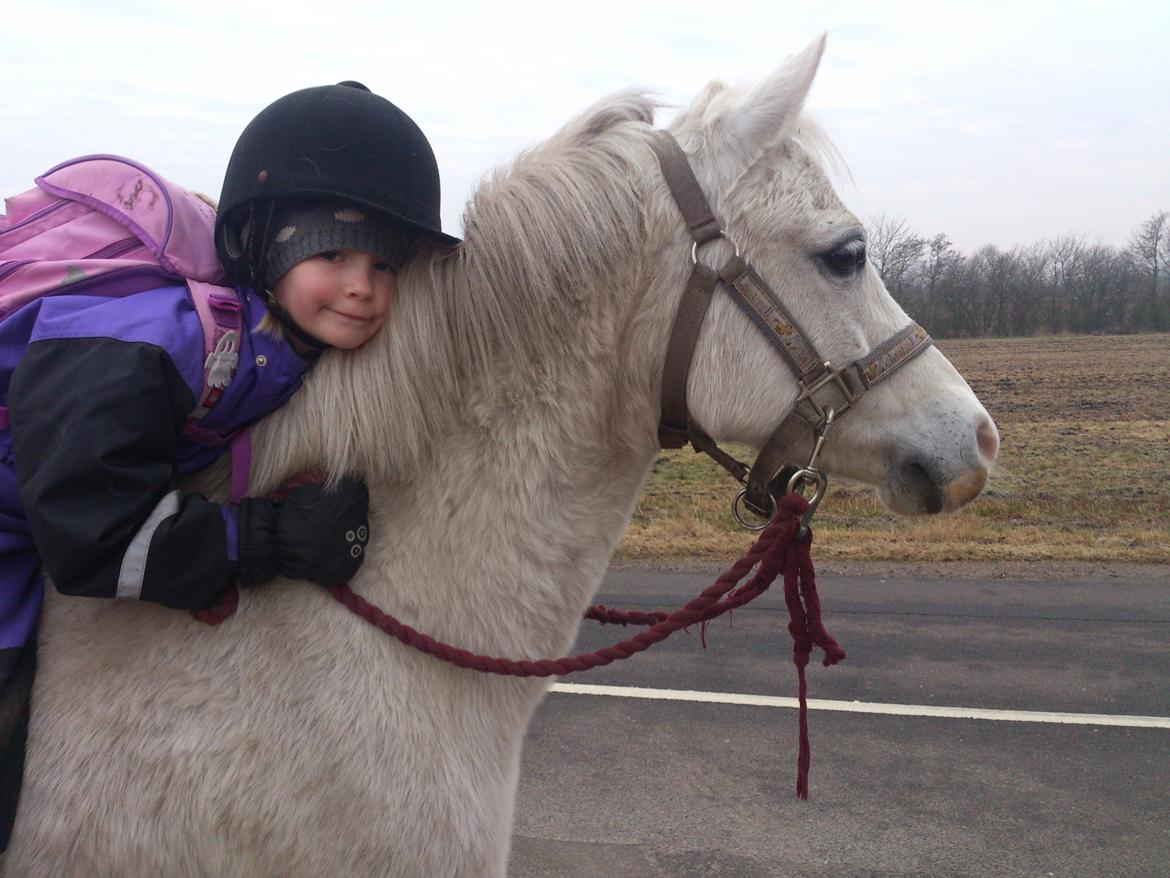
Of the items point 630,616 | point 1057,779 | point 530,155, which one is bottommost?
point 1057,779

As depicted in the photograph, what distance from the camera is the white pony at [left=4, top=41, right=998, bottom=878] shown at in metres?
1.58

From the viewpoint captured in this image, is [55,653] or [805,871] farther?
[805,871]

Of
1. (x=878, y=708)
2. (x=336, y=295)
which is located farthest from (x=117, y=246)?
(x=878, y=708)

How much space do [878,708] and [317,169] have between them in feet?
14.2

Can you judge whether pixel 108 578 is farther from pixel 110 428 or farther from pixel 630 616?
pixel 630 616

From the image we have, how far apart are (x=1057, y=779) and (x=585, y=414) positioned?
361 cm

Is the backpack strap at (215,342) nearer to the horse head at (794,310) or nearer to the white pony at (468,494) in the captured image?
the white pony at (468,494)

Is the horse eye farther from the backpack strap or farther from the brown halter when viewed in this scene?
the backpack strap

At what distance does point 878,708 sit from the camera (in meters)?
4.80

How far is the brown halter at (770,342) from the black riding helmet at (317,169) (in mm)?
518

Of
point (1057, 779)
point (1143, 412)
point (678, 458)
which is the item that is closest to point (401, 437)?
point (1057, 779)

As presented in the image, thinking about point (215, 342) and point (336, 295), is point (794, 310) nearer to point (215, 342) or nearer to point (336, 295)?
point (336, 295)

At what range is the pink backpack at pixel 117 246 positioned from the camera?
64.7 inches

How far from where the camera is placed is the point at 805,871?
337cm
